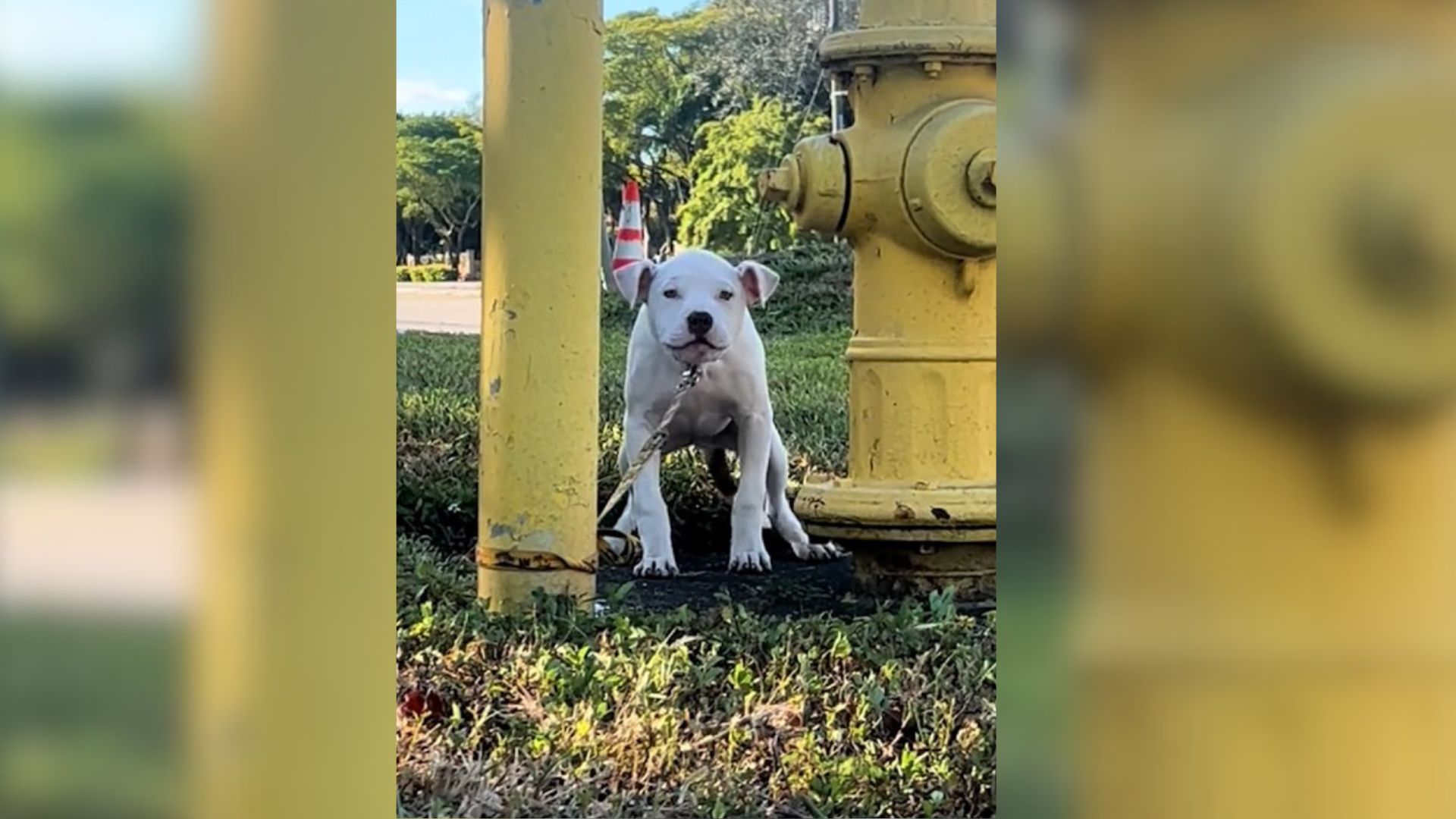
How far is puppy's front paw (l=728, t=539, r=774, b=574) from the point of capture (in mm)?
3975

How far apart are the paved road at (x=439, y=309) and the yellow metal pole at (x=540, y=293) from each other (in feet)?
11.1

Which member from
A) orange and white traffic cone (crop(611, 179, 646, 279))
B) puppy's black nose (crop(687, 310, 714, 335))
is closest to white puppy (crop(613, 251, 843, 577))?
puppy's black nose (crop(687, 310, 714, 335))

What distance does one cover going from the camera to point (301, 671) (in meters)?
0.50

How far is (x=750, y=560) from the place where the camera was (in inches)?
157

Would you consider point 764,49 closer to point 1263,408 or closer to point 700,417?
point 700,417

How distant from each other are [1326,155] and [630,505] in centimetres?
373

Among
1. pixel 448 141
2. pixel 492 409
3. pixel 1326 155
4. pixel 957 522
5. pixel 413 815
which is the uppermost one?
pixel 448 141

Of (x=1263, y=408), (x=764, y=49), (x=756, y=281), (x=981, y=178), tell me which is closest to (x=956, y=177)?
(x=981, y=178)

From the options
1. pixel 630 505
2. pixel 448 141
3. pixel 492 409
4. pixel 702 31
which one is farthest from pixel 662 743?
pixel 702 31

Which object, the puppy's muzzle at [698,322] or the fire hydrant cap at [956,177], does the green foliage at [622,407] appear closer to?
the puppy's muzzle at [698,322]

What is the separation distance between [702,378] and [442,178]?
3033mm

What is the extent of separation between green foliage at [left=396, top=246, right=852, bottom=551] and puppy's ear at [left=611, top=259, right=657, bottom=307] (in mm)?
598

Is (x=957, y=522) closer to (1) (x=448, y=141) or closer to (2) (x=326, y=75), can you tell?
(2) (x=326, y=75)

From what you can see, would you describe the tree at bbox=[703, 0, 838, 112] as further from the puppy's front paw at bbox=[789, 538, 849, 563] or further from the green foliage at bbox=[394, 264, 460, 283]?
the puppy's front paw at bbox=[789, 538, 849, 563]
